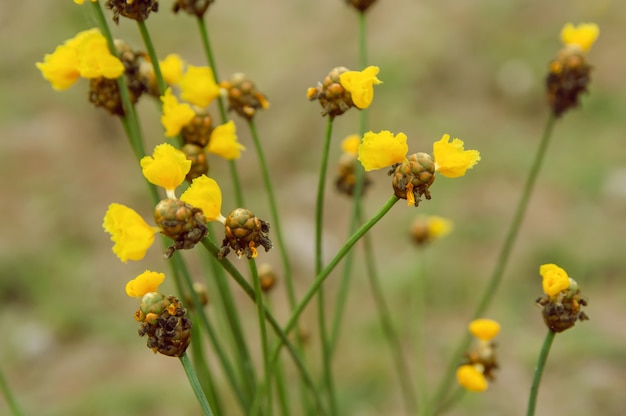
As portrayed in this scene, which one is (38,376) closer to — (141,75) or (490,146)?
(141,75)

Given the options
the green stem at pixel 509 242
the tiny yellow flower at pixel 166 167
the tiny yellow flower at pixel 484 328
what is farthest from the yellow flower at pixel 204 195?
the green stem at pixel 509 242

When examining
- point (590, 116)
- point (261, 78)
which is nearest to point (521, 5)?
point (590, 116)

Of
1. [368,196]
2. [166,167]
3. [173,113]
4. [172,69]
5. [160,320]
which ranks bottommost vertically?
[160,320]

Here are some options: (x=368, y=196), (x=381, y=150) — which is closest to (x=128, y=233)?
(x=381, y=150)

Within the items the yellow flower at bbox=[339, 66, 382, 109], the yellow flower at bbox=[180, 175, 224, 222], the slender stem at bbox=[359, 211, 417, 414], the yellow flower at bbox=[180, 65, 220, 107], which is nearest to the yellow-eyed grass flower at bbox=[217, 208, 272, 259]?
the yellow flower at bbox=[180, 175, 224, 222]

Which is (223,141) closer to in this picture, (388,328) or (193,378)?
(193,378)

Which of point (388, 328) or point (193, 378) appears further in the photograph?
point (388, 328)

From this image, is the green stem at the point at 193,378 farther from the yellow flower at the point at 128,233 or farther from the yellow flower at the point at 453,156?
the yellow flower at the point at 453,156

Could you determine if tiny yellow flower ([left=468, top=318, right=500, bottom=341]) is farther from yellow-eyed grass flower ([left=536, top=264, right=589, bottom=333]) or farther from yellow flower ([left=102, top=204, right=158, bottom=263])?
yellow flower ([left=102, top=204, right=158, bottom=263])

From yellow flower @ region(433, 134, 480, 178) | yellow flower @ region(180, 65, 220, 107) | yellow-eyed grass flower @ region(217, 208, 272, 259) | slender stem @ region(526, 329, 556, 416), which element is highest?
yellow flower @ region(180, 65, 220, 107)
